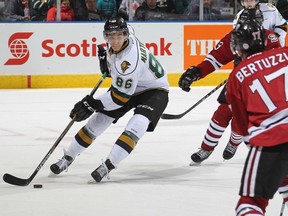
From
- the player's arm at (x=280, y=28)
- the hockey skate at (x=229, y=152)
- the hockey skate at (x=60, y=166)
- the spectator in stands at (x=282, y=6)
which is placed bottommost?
the spectator in stands at (x=282, y=6)

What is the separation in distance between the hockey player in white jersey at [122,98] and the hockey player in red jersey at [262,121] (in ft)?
5.71

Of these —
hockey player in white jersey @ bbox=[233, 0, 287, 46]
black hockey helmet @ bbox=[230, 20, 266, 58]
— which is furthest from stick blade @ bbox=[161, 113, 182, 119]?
black hockey helmet @ bbox=[230, 20, 266, 58]

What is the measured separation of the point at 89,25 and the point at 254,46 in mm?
6471

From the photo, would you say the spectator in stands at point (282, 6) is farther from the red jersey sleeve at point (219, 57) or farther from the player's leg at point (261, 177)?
the player's leg at point (261, 177)

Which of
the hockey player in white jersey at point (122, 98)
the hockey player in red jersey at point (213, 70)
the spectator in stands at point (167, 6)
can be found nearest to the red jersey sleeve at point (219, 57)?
the hockey player in red jersey at point (213, 70)

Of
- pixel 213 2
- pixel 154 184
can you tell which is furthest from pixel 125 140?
pixel 213 2

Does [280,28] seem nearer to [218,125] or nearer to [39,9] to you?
[218,125]

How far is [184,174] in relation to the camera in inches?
193

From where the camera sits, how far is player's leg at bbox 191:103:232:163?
5.11 meters

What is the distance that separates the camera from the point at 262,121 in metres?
2.85

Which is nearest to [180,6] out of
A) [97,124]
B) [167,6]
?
[167,6]

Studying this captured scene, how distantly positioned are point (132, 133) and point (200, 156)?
70cm

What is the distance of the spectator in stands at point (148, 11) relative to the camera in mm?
9492

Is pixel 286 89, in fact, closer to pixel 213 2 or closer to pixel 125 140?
pixel 125 140
